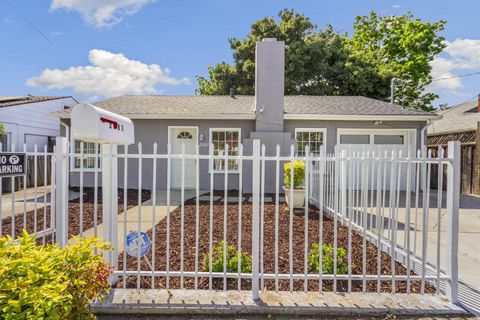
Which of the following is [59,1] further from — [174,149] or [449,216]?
[449,216]

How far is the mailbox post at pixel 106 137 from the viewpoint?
112 inches

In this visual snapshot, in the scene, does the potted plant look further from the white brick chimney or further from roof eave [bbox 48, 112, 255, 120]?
roof eave [bbox 48, 112, 255, 120]

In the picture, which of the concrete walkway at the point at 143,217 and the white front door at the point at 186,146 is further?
the white front door at the point at 186,146

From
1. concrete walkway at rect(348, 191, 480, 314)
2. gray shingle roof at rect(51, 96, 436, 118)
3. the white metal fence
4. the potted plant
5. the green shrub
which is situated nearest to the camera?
the green shrub

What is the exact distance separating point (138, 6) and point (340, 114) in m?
7.30

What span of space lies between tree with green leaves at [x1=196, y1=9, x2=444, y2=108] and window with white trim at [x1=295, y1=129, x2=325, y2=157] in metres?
9.61

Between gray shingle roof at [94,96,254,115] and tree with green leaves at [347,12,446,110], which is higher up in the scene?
tree with green leaves at [347,12,446,110]

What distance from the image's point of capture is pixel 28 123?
47.2ft

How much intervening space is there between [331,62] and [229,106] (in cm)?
1170

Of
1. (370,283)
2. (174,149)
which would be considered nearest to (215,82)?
(174,149)

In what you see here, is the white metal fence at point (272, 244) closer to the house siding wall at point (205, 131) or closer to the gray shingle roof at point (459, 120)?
the house siding wall at point (205, 131)

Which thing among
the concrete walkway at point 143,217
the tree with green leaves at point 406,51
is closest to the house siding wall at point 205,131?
the concrete walkway at point 143,217

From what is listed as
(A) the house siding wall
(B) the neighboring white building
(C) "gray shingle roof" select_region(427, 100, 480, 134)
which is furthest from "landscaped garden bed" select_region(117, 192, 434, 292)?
(C) "gray shingle roof" select_region(427, 100, 480, 134)

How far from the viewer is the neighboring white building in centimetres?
1325
